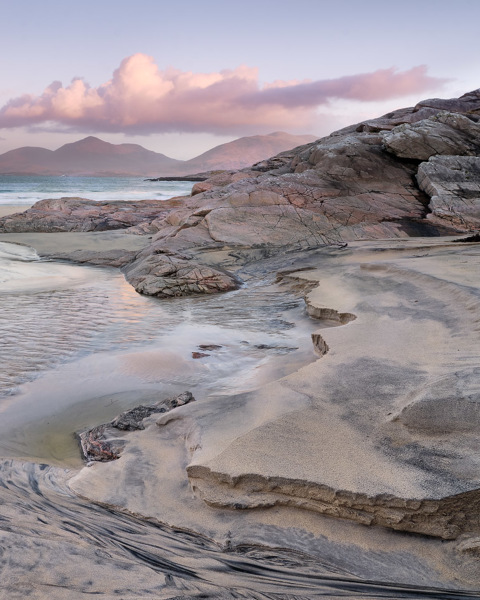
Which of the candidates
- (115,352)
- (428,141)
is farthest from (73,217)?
(115,352)

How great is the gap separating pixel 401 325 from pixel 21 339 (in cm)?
348

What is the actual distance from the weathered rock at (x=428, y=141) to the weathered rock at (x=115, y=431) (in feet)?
34.1

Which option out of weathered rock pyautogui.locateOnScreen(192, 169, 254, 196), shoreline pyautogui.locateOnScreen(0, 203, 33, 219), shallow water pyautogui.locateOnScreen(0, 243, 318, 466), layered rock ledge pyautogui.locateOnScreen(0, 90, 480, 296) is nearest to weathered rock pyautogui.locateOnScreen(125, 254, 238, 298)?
layered rock ledge pyautogui.locateOnScreen(0, 90, 480, 296)

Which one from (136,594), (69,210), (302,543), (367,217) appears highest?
(69,210)

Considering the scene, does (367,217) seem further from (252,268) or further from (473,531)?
(473,531)

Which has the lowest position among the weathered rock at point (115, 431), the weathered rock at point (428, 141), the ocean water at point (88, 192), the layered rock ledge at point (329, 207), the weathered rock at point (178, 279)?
the weathered rock at point (115, 431)

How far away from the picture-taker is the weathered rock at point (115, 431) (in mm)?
2555

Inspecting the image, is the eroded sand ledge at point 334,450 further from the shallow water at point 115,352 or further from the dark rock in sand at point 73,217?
the dark rock in sand at point 73,217

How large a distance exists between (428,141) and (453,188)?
1.76m

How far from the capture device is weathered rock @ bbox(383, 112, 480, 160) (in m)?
11.6

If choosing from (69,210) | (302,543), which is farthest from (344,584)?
(69,210)

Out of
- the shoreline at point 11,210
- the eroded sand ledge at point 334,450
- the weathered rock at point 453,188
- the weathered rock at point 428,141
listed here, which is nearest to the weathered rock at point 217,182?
the weathered rock at point 428,141

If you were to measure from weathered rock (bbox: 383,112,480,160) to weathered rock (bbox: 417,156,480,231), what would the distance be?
475 mm

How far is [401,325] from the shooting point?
154 inches
